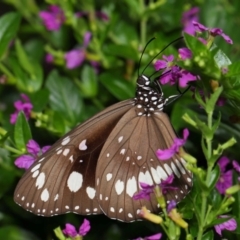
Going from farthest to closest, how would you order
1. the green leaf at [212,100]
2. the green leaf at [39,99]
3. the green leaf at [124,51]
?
the green leaf at [124,51]
the green leaf at [39,99]
the green leaf at [212,100]

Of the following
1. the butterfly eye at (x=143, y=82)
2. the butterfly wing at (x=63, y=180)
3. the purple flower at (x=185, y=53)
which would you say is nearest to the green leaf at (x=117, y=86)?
the butterfly eye at (x=143, y=82)

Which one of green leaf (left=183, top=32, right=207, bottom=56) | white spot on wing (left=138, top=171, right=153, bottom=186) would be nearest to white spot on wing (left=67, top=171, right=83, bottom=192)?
white spot on wing (left=138, top=171, right=153, bottom=186)

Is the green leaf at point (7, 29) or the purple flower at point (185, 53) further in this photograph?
the green leaf at point (7, 29)

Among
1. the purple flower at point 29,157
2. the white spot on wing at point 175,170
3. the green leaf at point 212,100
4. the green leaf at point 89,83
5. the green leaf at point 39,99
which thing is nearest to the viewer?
the green leaf at point 212,100

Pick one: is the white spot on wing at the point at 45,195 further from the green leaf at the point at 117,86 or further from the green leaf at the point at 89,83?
the green leaf at the point at 89,83

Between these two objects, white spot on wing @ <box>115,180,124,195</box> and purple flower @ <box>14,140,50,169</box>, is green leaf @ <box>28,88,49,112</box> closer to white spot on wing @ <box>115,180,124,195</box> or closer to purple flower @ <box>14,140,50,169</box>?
purple flower @ <box>14,140,50,169</box>

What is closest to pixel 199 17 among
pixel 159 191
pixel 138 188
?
pixel 138 188

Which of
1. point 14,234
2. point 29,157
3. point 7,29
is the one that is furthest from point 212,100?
point 7,29

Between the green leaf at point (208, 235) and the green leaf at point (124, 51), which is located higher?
the green leaf at point (124, 51)
